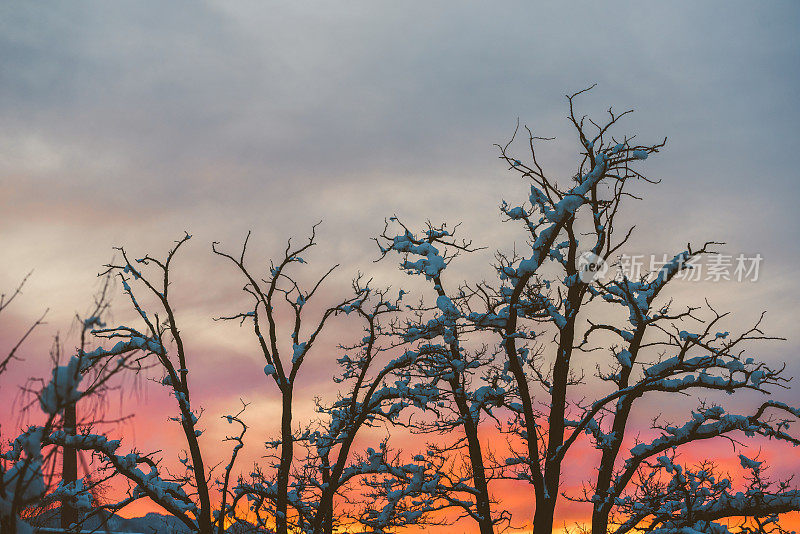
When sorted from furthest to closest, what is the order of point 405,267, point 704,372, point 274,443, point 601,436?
1. point 274,443
2. point 601,436
3. point 405,267
4. point 704,372

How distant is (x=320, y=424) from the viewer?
17328mm

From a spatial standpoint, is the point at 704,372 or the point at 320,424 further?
the point at 320,424

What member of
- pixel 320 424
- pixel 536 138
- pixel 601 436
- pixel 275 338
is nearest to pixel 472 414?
pixel 601 436

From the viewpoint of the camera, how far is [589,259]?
51.9 ft

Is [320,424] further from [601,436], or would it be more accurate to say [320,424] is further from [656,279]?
[656,279]

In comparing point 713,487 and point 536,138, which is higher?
point 536,138

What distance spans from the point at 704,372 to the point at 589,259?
13.5ft

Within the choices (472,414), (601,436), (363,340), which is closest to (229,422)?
(363,340)

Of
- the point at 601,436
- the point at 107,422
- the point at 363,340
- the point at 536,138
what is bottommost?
the point at 107,422

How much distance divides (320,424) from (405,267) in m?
5.59

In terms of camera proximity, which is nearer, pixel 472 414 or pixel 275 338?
pixel 472 414

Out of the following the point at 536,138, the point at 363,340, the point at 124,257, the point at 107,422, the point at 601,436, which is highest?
the point at 536,138

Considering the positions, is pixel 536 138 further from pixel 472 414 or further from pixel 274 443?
pixel 274 443

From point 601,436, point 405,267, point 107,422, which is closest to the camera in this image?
point 107,422
